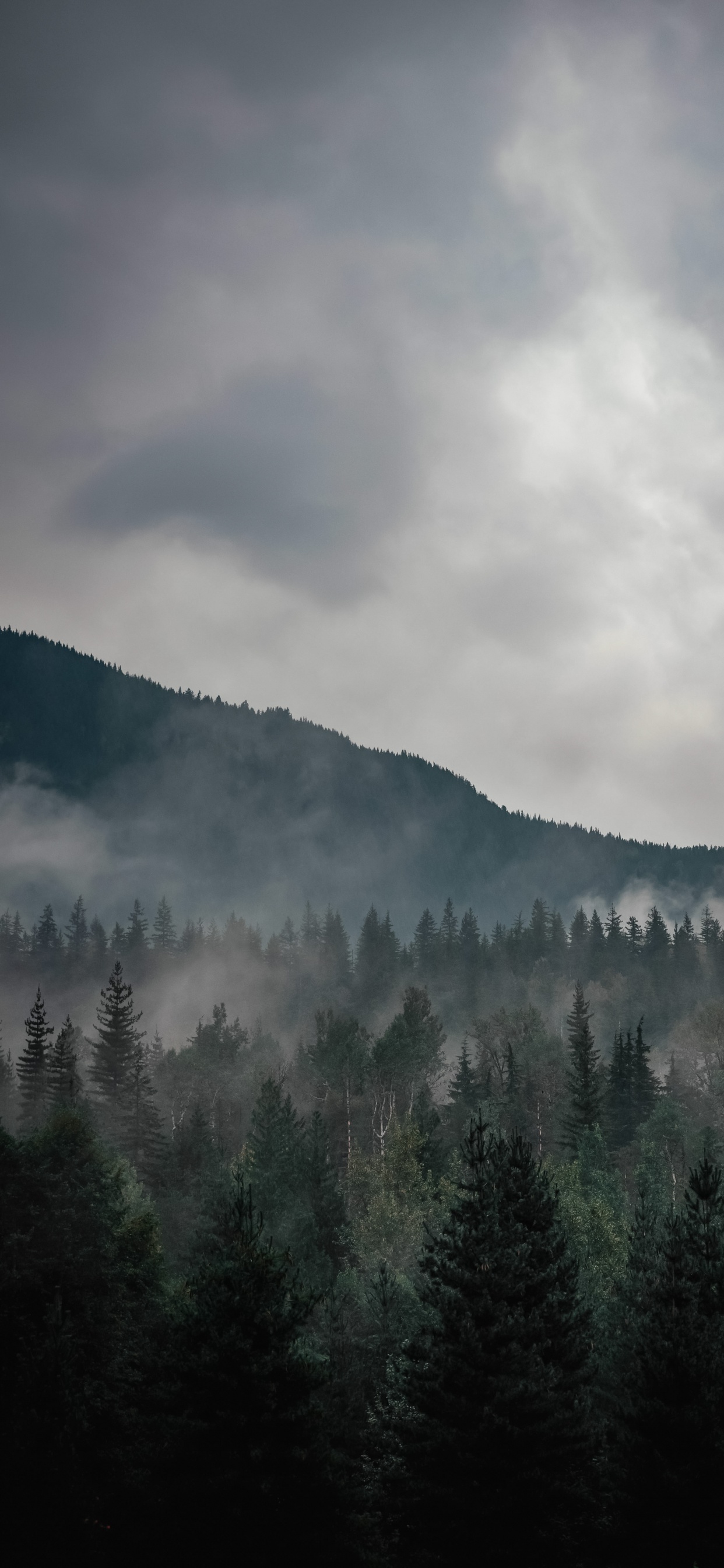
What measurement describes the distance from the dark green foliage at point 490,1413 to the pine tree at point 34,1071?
57661 millimetres

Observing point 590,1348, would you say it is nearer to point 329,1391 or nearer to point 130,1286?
point 329,1391

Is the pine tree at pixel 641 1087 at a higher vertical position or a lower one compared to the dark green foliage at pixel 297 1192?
higher

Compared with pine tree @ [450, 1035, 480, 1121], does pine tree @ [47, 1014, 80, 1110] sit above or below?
above

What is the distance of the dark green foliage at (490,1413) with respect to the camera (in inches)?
1185

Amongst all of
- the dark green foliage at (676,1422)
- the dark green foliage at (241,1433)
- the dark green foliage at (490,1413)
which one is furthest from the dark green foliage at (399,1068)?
the dark green foliage at (241,1433)

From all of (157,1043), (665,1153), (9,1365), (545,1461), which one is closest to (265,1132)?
(665,1153)

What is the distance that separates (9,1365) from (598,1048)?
147m

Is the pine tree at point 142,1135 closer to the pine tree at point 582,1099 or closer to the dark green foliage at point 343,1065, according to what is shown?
the dark green foliage at point 343,1065

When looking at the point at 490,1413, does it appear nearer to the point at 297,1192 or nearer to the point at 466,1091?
the point at 297,1192

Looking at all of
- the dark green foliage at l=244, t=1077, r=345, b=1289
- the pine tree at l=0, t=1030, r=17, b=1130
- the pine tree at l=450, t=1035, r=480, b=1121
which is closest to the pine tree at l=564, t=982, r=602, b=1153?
the pine tree at l=450, t=1035, r=480, b=1121

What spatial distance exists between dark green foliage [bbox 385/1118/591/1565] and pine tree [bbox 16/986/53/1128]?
57.7m

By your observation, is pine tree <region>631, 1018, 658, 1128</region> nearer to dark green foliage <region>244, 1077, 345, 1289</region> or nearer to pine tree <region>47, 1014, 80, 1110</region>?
dark green foliage <region>244, 1077, 345, 1289</region>

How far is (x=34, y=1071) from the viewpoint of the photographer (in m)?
89.3

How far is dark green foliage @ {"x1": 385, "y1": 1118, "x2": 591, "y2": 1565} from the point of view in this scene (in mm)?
30094
